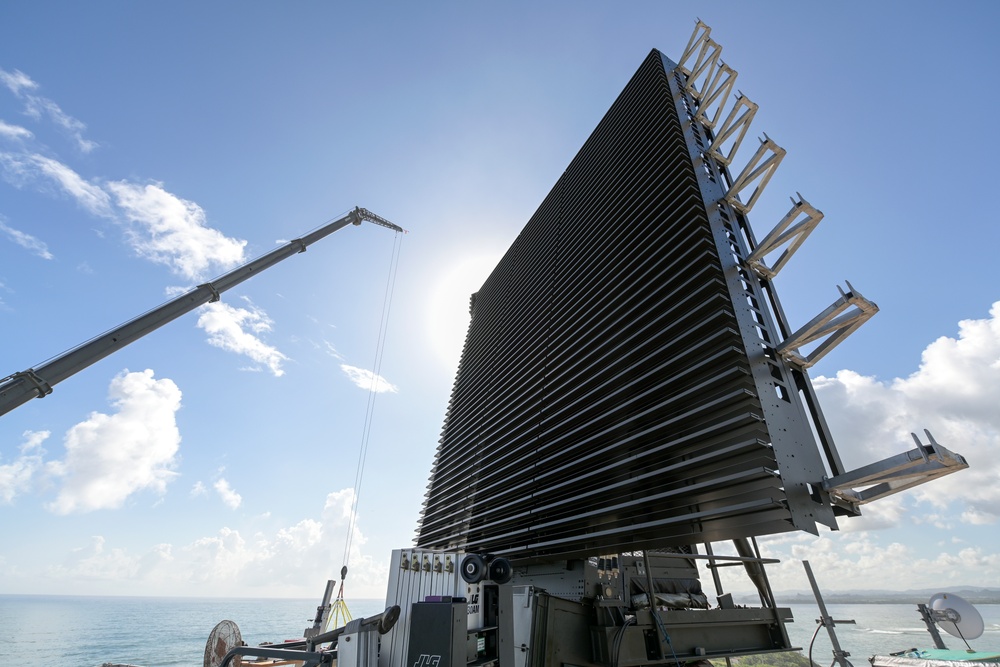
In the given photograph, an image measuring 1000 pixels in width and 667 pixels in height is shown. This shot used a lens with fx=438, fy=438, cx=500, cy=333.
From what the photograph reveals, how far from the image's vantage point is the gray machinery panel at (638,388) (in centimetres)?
359

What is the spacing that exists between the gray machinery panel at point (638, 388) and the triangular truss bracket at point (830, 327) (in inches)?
5.5

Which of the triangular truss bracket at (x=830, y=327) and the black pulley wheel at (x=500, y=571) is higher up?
the triangular truss bracket at (x=830, y=327)

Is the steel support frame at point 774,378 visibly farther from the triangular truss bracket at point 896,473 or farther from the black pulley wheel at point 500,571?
the black pulley wheel at point 500,571

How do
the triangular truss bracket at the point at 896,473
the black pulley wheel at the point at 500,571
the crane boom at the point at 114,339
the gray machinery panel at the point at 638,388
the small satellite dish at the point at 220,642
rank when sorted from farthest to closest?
the small satellite dish at the point at 220,642
the crane boom at the point at 114,339
the gray machinery panel at the point at 638,388
the black pulley wheel at the point at 500,571
the triangular truss bracket at the point at 896,473

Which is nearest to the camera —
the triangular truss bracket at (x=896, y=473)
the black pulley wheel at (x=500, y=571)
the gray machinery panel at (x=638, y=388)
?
the triangular truss bracket at (x=896, y=473)

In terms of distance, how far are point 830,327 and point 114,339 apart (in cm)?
978

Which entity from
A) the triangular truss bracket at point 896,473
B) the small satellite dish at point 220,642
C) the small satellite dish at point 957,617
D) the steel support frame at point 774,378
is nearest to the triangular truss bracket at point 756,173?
the steel support frame at point 774,378

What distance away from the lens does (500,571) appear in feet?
11.1

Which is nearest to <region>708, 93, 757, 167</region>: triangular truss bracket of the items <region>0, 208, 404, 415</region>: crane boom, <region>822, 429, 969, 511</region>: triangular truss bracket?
<region>822, 429, 969, 511</region>: triangular truss bracket

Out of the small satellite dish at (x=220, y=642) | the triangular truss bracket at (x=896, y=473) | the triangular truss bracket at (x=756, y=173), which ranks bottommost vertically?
the small satellite dish at (x=220, y=642)

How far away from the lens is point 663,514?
4.10 metres

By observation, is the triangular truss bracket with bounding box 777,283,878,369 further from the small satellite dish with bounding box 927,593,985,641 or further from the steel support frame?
the small satellite dish with bounding box 927,593,985,641

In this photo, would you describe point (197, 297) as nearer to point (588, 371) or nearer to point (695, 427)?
point (588, 371)

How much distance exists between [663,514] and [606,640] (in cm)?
172
